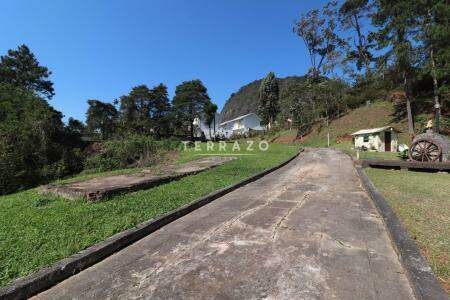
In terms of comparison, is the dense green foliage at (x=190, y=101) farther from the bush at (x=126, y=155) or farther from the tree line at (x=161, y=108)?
the bush at (x=126, y=155)

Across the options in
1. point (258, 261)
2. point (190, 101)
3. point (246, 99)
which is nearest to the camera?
point (258, 261)

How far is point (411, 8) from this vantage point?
699 inches

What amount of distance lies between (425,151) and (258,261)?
1177cm

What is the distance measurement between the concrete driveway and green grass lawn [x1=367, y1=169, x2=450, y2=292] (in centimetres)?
37

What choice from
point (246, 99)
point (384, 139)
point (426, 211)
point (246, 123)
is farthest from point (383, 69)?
point (246, 99)

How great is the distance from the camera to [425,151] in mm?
10977

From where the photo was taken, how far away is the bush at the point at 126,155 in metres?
16.5

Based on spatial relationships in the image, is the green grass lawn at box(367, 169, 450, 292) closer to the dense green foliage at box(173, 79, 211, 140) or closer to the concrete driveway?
the concrete driveway

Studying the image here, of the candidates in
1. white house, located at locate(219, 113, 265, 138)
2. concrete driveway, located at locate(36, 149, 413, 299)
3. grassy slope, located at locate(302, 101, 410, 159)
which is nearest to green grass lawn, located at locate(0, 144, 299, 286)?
concrete driveway, located at locate(36, 149, 413, 299)

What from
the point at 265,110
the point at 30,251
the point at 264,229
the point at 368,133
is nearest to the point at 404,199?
the point at 264,229

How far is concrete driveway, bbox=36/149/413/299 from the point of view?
237 centimetres

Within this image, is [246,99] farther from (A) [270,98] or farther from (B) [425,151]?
(B) [425,151]

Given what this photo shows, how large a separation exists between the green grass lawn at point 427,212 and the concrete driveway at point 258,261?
0.37 metres

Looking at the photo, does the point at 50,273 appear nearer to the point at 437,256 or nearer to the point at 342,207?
the point at 437,256
